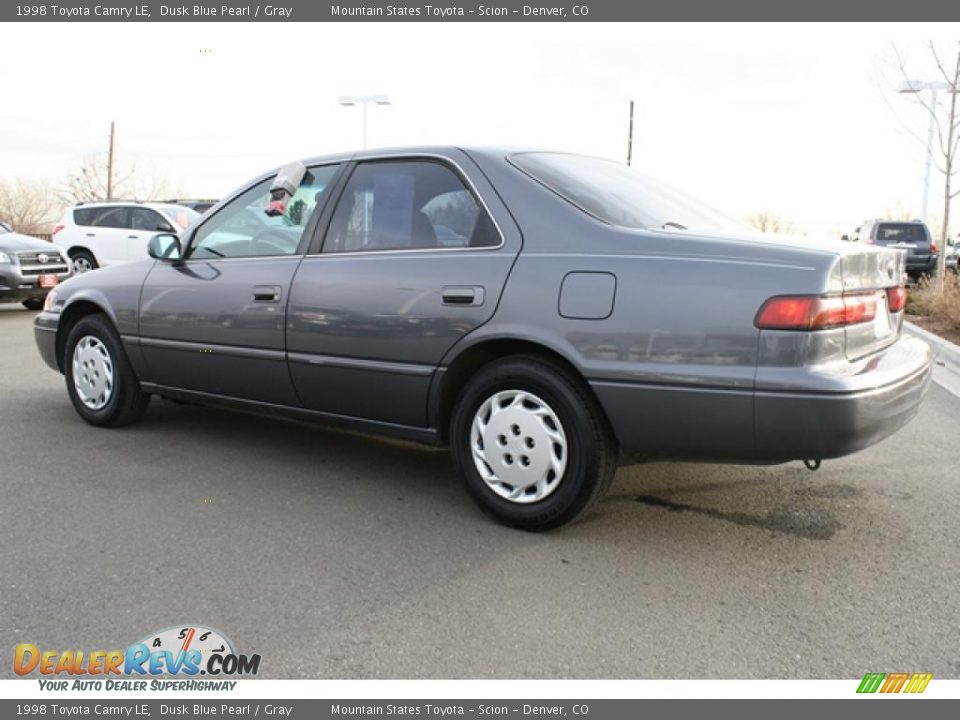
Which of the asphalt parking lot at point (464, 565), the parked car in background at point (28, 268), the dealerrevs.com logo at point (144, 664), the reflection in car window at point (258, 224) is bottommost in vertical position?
the dealerrevs.com logo at point (144, 664)

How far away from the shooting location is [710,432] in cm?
315

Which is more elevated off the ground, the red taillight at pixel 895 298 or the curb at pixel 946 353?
the red taillight at pixel 895 298

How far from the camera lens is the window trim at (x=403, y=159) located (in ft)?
12.2

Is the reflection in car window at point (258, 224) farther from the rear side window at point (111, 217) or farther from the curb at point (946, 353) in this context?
the rear side window at point (111, 217)

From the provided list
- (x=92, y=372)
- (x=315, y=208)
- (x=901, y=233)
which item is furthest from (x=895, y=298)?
(x=901, y=233)

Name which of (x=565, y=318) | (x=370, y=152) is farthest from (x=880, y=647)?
(x=370, y=152)

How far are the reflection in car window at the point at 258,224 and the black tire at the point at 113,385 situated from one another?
0.82 meters

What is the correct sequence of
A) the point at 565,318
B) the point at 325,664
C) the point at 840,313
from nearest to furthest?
1. the point at 325,664
2. the point at 840,313
3. the point at 565,318

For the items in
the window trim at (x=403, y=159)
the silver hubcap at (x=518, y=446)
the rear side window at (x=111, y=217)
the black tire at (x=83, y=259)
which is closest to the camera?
the silver hubcap at (x=518, y=446)

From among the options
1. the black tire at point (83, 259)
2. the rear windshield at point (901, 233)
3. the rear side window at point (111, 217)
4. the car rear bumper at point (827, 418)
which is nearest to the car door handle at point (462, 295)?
the car rear bumper at point (827, 418)

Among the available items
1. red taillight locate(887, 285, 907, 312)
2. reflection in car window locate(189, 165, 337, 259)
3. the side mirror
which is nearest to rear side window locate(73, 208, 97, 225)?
the side mirror

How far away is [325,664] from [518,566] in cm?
94

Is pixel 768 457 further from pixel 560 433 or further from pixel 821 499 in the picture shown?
pixel 821 499

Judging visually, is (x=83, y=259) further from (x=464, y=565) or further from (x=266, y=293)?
(x=464, y=565)
